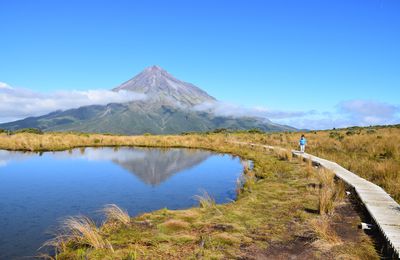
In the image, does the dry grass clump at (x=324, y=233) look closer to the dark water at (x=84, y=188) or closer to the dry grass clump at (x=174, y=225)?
the dry grass clump at (x=174, y=225)

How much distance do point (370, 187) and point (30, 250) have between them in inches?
422

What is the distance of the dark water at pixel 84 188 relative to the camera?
969 cm

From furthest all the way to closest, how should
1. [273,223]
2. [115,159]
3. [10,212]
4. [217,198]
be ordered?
[115,159]
[217,198]
[10,212]
[273,223]

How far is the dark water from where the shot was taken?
969 centimetres

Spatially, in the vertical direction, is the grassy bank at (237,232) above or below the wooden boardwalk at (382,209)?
below

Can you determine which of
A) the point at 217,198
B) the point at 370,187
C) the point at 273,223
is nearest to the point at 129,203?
the point at 217,198

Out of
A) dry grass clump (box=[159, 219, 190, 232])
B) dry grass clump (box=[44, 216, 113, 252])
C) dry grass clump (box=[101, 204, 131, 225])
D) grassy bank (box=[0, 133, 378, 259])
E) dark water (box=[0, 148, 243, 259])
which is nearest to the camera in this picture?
grassy bank (box=[0, 133, 378, 259])

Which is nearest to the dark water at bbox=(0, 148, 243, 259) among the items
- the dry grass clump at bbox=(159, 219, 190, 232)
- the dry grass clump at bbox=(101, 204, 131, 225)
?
the dry grass clump at bbox=(101, 204, 131, 225)

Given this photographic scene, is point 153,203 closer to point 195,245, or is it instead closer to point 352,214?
point 195,245

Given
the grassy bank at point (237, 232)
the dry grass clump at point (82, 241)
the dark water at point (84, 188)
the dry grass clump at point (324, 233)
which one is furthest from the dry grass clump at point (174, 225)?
the dry grass clump at point (324, 233)

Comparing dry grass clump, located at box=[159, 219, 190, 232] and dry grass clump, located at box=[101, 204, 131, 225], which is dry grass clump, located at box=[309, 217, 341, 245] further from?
dry grass clump, located at box=[101, 204, 131, 225]

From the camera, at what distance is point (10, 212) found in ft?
36.0

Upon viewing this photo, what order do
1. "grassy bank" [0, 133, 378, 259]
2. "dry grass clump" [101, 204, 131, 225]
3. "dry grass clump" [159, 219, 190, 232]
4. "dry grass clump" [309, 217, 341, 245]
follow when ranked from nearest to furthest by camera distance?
1. "grassy bank" [0, 133, 378, 259]
2. "dry grass clump" [309, 217, 341, 245]
3. "dry grass clump" [159, 219, 190, 232]
4. "dry grass clump" [101, 204, 131, 225]

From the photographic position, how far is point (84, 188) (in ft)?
48.9
